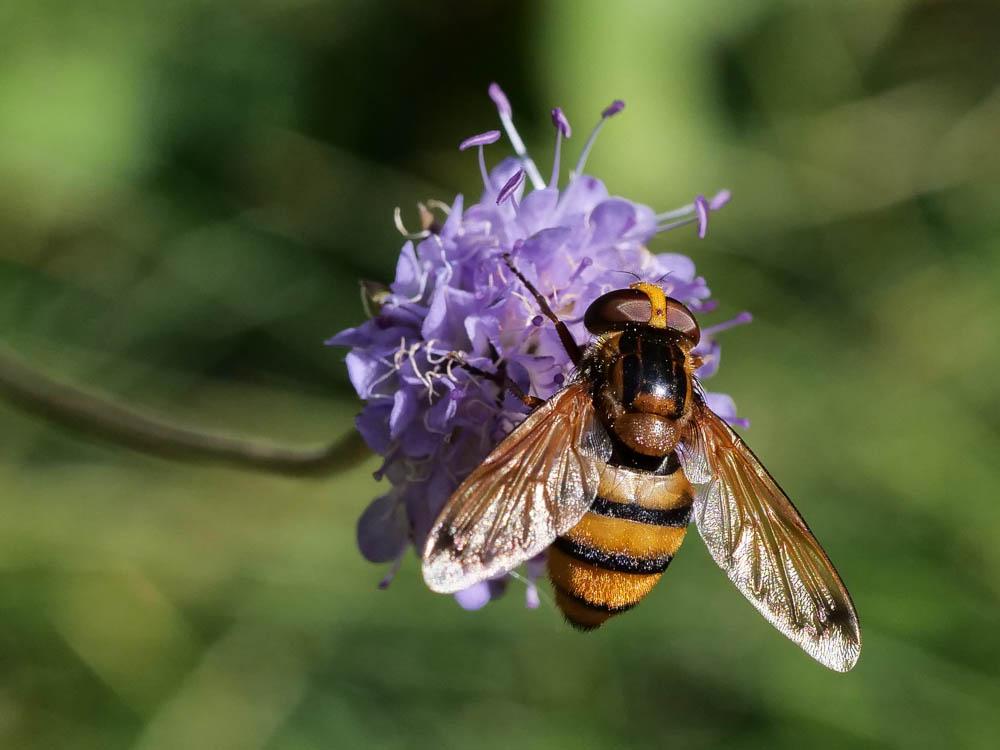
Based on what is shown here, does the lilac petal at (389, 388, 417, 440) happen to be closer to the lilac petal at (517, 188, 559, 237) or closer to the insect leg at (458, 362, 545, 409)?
the insect leg at (458, 362, 545, 409)

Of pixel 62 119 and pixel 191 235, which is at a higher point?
pixel 62 119

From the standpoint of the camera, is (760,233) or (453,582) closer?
(453,582)

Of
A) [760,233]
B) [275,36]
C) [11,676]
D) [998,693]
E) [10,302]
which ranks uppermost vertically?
[275,36]

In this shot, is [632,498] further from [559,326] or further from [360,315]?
[360,315]

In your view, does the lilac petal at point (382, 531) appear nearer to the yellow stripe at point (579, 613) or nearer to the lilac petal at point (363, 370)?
the lilac petal at point (363, 370)

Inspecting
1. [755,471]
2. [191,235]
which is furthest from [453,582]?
[191,235]

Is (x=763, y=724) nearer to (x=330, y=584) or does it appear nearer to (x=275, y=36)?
(x=330, y=584)

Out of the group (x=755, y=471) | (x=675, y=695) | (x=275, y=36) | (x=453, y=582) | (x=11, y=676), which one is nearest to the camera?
(x=453, y=582)
